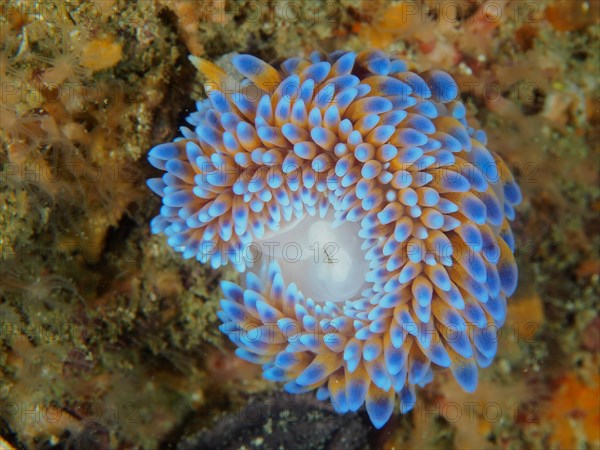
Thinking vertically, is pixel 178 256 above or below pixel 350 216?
below

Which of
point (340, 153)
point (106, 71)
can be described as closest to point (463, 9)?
point (340, 153)

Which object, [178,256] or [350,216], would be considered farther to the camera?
[178,256]

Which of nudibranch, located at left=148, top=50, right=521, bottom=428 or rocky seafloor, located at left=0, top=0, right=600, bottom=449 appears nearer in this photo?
nudibranch, located at left=148, top=50, right=521, bottom=428

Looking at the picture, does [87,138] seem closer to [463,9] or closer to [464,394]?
[463,9]

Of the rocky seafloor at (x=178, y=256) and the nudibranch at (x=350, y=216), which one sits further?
the rocky seafloor at (x=178, y=256)
